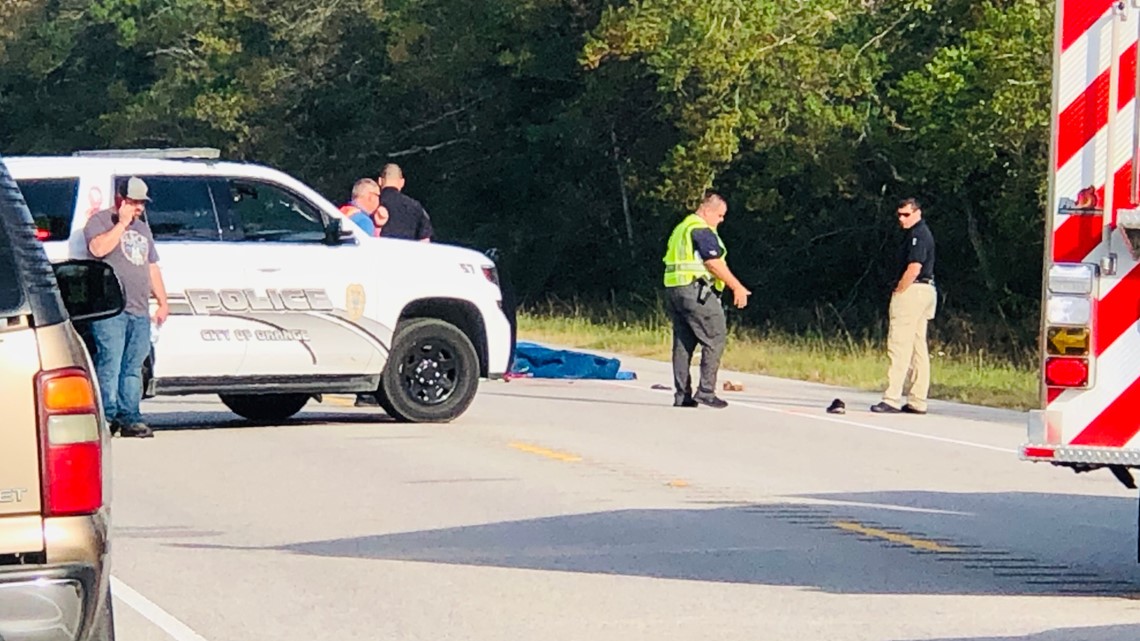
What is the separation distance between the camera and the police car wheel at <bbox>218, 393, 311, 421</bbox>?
17.3 metres

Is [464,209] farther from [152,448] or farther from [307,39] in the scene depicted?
[152,448]

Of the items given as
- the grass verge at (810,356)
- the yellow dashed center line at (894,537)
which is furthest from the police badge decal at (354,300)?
the grass verge at (810,356)

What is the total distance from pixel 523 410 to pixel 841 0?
19298 mm

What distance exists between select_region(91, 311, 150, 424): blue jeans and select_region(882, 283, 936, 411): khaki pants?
6.77 meters

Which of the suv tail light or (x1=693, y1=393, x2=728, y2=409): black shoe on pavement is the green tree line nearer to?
(x1=693, y1=393, x2=728, y2=409): black shoe on pavement

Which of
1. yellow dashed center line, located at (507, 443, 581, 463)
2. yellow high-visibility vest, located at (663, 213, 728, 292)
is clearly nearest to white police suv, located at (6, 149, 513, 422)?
yellow dashed center line, located at (507, 443, 581, 463)

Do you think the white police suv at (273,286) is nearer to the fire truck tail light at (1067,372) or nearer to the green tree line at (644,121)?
the green tree line at (644,121)

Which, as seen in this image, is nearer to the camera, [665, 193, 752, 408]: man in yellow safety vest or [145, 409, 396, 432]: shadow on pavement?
[145, 409, 396, 432]: shadow on pavement

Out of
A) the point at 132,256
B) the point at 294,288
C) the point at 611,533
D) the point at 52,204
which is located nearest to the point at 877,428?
the point at 294,288

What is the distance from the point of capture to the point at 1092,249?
28.3ft

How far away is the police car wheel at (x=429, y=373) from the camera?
651 inches

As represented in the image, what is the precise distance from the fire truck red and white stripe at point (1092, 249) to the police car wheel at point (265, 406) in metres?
9.54

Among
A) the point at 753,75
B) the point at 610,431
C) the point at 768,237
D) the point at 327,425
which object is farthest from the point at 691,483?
the point at 768,237

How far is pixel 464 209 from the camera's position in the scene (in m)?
52.1
